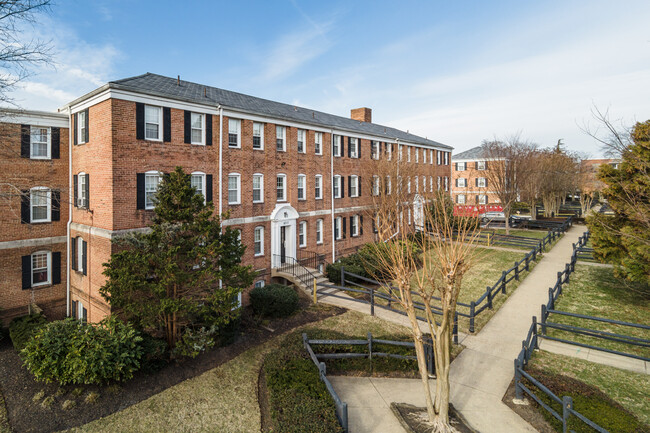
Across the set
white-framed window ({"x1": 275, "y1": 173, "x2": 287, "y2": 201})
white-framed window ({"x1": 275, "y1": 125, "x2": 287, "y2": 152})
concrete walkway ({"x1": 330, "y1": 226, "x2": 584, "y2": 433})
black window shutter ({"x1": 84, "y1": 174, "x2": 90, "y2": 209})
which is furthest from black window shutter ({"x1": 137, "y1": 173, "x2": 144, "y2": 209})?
concrete walkway ({"x1": 330, "y1": 226, "x2": 584, "y2": 433})

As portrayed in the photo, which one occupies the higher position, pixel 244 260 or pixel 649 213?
pixel 649 213

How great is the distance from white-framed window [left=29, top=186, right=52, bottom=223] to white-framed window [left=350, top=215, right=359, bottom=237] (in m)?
18.2

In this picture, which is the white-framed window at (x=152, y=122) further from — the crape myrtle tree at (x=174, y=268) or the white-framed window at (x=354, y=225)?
the white-framed window at (x=354, y=225)

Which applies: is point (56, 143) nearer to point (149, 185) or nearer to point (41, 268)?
point (41, 268)

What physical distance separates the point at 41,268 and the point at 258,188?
11.0m

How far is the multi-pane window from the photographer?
16.1 metres

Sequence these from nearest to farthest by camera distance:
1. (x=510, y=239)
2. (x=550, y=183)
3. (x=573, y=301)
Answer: (x=573, y=301) < (x=510, y=239) < (x=550, y=183)

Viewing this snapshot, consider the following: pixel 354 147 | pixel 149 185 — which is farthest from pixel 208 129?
pixel 354 147

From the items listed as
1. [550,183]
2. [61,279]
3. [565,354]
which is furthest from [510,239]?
[61,279]

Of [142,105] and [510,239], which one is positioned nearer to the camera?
[142,105]

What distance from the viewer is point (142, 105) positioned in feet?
47.4

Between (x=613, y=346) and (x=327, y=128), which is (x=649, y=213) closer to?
(x=613, y=346)

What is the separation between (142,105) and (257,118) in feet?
19.7

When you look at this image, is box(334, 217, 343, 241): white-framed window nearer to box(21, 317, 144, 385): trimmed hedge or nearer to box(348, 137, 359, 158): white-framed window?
box(348, 137, 359, 158): white-framed window
